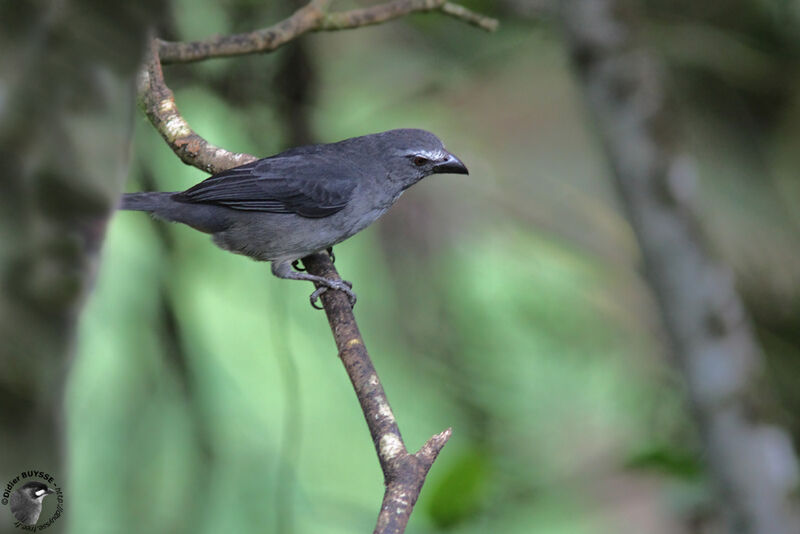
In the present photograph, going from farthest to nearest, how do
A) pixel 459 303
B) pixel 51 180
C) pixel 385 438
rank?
pixel 459 303 < pixel 385 438 < pixel 51 180

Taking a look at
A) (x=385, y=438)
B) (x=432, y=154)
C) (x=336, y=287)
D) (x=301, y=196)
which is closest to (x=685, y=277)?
(x=432, y=154)

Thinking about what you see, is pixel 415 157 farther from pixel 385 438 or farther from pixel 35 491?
pixel 35 491

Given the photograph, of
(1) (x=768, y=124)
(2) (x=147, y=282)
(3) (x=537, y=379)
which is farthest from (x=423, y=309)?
(1) (x=768, y=124)

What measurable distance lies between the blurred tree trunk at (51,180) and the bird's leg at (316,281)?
191 centimetres

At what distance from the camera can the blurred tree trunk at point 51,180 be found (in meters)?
1.20

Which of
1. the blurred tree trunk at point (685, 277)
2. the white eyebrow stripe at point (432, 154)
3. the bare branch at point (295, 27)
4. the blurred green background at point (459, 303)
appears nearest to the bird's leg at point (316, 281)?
the blurred green background at point (459, 303)

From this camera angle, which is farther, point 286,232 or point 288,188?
point 288,188

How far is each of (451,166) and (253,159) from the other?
941mm

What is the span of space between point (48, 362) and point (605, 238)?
5457 millimetres

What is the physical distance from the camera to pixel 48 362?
1216mm

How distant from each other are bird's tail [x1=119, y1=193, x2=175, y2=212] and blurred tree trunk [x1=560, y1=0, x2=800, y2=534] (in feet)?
6.82

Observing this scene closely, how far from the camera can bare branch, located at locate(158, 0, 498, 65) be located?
3486mm

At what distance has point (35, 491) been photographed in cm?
135

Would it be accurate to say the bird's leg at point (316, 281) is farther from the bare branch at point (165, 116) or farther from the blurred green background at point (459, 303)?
the bare branch at point (165, 116)
